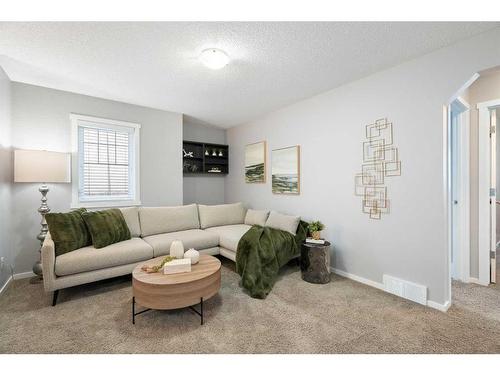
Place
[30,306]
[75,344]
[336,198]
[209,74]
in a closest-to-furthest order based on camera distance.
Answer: [75,344]
[30,306]
[209,74]
[336,198]

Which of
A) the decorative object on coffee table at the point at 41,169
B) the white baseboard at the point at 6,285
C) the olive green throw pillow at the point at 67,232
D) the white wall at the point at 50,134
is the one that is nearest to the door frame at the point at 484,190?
the white wall at the point at 50,134

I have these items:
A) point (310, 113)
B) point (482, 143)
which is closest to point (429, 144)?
point (482, 143)

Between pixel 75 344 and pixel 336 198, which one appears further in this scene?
pixel 336 198

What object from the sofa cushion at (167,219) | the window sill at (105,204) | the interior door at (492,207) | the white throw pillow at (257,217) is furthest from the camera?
the white throw pillow at (257,217)

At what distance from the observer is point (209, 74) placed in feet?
8.71

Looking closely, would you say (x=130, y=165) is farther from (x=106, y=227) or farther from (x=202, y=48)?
(x=202, y=48)

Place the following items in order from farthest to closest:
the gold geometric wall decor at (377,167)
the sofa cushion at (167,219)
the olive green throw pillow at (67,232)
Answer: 1. the sofa cushion at (167,219)
2. the gold geometric wall decor at (377,167)
3. the olive green throw pillow at (67,232)

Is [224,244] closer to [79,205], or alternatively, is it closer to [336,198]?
[336,198]

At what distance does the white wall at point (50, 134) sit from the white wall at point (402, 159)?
2373 millimetres

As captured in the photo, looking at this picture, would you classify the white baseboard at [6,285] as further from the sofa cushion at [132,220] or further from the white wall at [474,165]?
the white wall at [474,165]

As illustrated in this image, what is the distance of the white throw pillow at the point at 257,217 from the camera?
12.4 feet

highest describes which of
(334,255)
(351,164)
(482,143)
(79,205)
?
(482,143)

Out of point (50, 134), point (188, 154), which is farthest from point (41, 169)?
point (188, 154)
